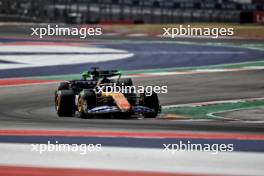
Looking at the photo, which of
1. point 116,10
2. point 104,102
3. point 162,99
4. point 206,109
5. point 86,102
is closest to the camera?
point 86,102

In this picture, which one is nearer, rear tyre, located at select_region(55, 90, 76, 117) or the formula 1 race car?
the formula 1 race car

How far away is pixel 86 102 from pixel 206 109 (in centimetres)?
297

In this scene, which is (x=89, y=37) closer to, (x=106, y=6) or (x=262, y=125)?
(x=106, y=6)

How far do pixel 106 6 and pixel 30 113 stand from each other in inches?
1922

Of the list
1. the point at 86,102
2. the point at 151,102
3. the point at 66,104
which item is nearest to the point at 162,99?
the point at 151,102

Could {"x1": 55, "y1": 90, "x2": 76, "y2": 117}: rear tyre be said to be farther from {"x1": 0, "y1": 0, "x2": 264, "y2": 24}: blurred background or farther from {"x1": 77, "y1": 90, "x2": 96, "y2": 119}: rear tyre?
{"x1": 0, "y1": 0, "x2": 264, "y2": 24}: blurred background

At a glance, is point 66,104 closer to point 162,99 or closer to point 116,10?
point 162,99

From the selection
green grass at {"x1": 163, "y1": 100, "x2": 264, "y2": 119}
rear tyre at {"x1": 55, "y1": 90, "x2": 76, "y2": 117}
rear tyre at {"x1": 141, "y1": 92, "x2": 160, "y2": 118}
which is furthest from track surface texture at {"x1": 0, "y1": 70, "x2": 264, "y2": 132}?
green grass at {"x1": 163, "y1": 100, "x2": 264, "y2": 119}

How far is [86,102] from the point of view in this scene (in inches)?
544

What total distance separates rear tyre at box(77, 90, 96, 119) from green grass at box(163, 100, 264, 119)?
1956 millimetres

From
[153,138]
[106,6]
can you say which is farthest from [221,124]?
[106,6]

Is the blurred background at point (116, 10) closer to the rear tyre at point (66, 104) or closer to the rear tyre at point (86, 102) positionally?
the rear tyre at point (66, 104)

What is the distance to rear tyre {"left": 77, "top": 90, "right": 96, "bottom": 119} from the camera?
1378 cm

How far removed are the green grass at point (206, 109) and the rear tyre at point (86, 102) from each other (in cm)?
196
